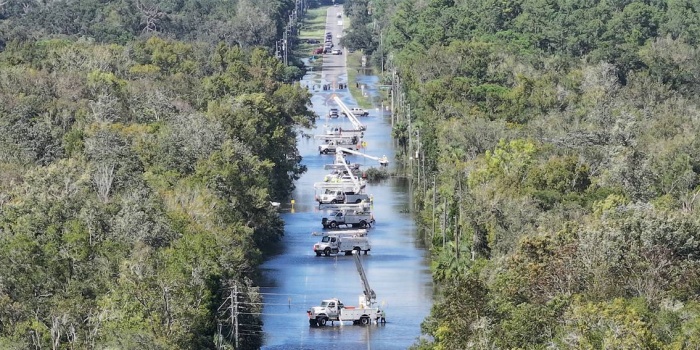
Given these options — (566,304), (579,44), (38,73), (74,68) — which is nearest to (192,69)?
(74,68)

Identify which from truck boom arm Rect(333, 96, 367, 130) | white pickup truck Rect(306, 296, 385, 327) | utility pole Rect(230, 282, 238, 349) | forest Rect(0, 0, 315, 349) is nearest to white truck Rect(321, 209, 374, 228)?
forest Rect(0, 0, 315, 349)

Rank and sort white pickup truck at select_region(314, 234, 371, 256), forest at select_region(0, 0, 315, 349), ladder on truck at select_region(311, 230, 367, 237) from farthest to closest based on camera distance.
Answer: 1. ladder on truck at select_region(311, 230, 367, 237)
2. white pickup truck at select_region(314, 234, 371, 256)
3. forest at select_region(0, 0, 315, 349)

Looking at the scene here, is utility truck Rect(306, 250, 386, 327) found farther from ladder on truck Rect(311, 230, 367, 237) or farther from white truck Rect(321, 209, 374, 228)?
white truck Rect(321, 209, 374, 228)

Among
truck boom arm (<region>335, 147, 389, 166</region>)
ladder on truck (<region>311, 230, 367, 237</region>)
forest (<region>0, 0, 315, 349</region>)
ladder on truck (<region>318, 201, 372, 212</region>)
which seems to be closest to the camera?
forest (<region>0, 0, 315, 349</region>)

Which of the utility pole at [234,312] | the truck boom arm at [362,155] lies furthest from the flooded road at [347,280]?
the truck boom arm at [362,155]

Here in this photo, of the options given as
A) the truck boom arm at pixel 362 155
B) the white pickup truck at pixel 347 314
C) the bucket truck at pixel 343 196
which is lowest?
the truck boom arm at pixel 362 155

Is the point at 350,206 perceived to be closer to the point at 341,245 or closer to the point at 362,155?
the point at 341,245

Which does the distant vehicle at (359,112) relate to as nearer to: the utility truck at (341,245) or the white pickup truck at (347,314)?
the utility truck at (341,245)
